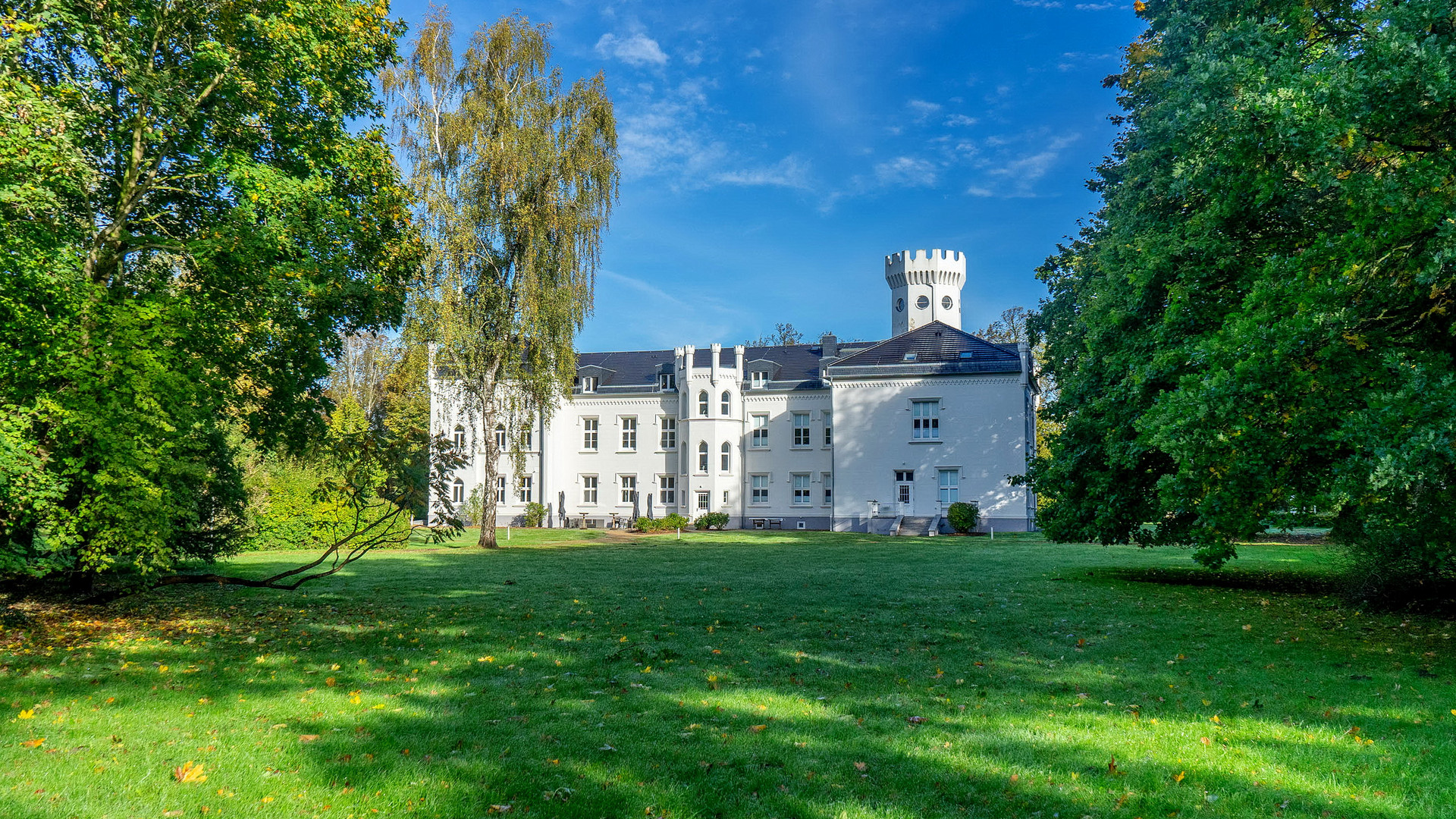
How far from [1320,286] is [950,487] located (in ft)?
107

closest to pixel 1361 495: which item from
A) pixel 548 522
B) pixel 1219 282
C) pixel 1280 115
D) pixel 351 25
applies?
pixel 1280 115

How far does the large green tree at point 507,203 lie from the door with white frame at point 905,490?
64.6 feet

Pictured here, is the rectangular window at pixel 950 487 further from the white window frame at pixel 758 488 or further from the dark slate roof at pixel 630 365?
the dark slate roof at pixel 630 365

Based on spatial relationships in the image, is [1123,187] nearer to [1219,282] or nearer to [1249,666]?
[1219,282]

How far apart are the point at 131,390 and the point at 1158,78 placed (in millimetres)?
19906

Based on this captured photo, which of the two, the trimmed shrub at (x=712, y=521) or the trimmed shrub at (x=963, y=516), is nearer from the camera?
the trimmed shrub at (x=963, y=516)

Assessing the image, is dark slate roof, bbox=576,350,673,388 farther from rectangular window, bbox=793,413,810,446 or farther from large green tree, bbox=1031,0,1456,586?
large green tree, bbox=1031,0,1456,586

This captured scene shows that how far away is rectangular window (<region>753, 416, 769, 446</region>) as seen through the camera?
149 ft

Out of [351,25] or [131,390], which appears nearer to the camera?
[131,390]

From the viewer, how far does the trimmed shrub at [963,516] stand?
38500 mm

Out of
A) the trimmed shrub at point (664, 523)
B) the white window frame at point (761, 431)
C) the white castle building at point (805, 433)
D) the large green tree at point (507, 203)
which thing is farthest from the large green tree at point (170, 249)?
the white window frame at point (761, 431)

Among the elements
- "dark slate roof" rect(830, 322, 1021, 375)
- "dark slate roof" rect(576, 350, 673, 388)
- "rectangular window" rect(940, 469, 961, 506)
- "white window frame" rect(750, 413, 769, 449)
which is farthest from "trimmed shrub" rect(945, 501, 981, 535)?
"dark slate roof" rect(576, 350, 673, 388)

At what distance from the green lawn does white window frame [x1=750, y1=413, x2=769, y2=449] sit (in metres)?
31.6

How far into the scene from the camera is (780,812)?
452 centimetres
